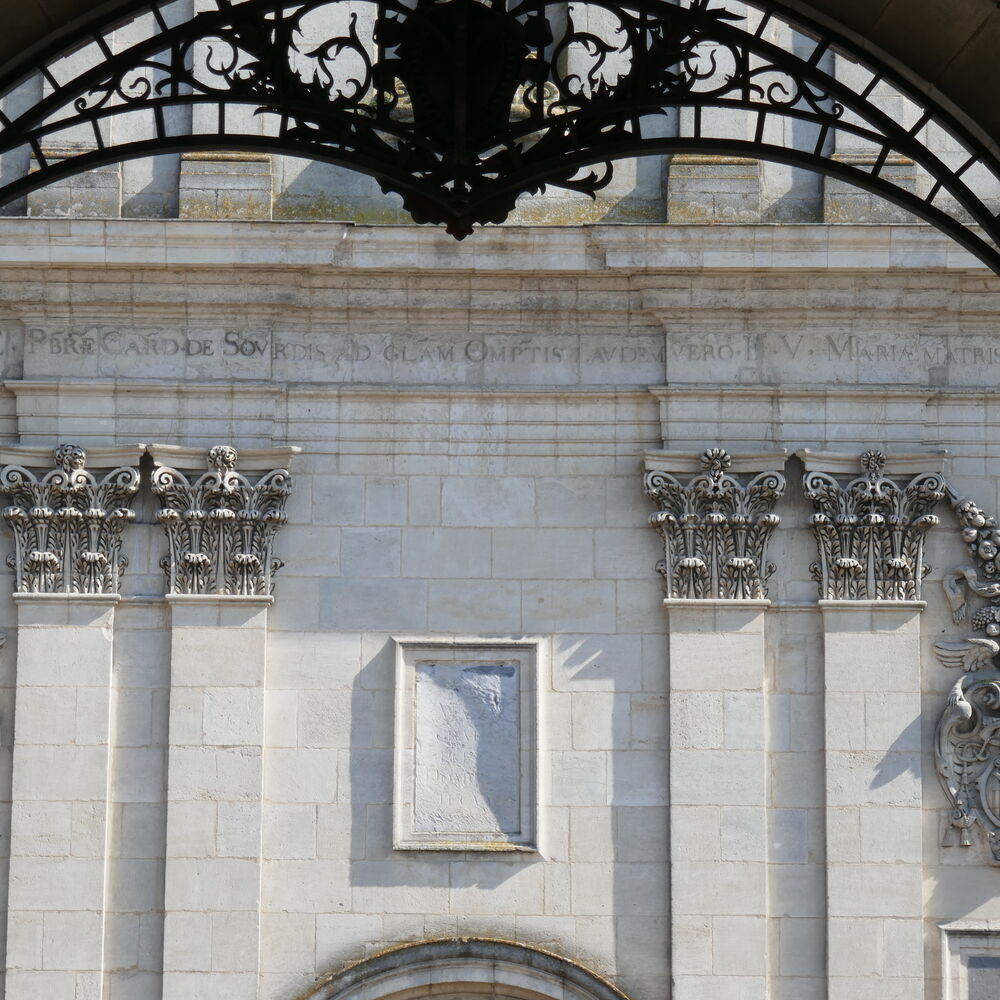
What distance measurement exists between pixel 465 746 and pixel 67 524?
10.5 ft

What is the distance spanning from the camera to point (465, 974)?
15.4 metres

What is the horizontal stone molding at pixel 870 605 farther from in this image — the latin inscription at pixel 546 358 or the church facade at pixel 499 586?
the latin inscription at pixel 546 358

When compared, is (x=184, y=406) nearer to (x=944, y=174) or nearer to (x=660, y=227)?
(x=660, y=227)

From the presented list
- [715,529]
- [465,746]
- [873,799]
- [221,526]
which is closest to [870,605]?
[715,529]

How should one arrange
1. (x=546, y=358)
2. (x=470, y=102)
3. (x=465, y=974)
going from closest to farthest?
(x=470, y=102) < (x=465, y=974) < (x=546, y=358)

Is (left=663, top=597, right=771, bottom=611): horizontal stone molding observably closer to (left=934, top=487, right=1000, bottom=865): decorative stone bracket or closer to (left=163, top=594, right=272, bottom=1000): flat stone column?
(left=934, top=487, right=1000, bottom=865): decorative stone bracket

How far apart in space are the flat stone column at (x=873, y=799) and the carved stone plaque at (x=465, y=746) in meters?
2.11

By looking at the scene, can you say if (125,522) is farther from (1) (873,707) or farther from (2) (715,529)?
(1) (873,707)

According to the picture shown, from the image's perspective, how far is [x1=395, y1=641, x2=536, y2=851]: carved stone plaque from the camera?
15.6 m

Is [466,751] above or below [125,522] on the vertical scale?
below

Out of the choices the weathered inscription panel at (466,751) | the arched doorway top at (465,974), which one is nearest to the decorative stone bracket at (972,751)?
the arched doorway top at (465,974)

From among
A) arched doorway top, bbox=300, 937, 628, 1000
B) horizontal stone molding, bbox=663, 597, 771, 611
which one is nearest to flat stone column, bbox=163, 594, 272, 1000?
arched doorway top, bbox=300, 937, 628, 1000

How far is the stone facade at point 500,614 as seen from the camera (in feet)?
50.7

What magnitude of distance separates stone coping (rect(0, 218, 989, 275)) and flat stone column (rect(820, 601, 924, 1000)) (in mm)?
2454
